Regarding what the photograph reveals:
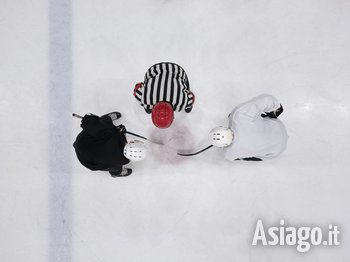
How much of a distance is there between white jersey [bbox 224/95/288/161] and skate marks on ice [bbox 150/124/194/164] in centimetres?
70

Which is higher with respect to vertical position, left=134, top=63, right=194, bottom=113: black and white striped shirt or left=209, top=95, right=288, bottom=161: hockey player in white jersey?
left=134, top=63, right=194, bottom=113: black and white striped shirt

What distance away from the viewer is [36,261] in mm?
3059

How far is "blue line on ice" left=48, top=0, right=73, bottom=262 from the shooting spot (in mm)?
3035

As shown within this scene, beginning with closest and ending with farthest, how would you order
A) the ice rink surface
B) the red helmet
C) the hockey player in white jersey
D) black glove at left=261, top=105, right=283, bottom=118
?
1. the red helmet
2. the hockey player in white jersey
3. black glove at left=261, top=105, right=283, bottom=118
4. the ice rink surface

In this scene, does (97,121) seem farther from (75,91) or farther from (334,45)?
(334,45)

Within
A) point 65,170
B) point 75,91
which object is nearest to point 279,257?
point 65,170

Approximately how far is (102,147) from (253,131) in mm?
1134

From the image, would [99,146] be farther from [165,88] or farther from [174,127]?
[174,127]

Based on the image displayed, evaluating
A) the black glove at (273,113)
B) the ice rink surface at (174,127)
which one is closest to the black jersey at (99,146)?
the ice rink surface at (174,127)

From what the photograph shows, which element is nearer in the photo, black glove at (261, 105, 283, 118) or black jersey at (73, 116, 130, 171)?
black jersey at (73, 116, 130, 171)

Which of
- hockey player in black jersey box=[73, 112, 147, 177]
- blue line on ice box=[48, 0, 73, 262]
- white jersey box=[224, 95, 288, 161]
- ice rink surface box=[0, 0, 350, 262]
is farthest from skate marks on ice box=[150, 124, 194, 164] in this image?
blue line on ice box=[48, 0, 73, 262]

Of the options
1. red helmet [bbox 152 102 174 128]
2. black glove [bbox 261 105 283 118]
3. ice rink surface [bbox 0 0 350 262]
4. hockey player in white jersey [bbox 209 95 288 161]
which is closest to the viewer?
red helmet [bbox 152 102 174 128]

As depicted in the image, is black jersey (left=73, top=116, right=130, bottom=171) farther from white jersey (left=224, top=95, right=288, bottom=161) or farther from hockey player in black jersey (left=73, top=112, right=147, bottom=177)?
white jersey (left=224, top=95, right=288, bottom=161)

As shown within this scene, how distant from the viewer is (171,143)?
304 cm
